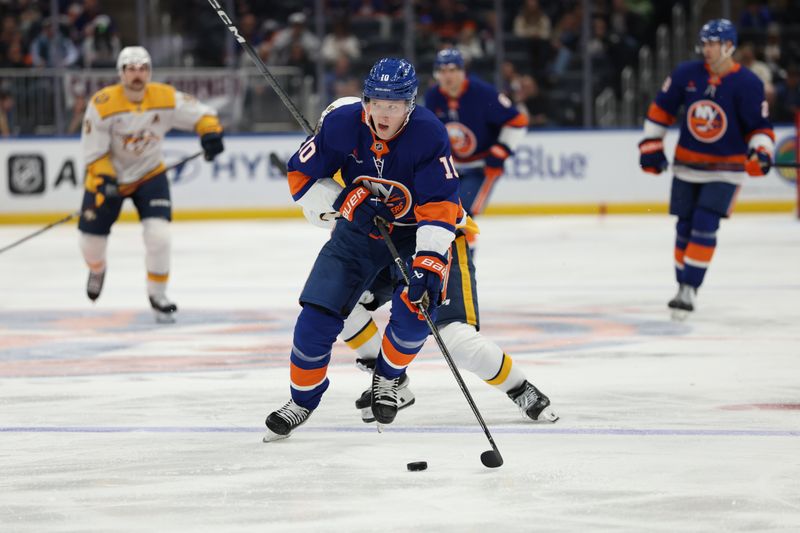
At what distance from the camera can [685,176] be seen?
6.93 metres

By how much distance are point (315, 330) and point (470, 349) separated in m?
0.45

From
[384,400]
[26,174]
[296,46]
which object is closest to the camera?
[384,400]

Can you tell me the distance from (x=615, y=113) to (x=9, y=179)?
5.54 metres

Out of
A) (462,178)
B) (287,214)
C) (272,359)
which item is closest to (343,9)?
(287,214)

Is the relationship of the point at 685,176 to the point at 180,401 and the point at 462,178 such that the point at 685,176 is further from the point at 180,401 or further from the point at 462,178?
the point at 180,401

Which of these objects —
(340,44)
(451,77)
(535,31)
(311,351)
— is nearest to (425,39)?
(340,44)

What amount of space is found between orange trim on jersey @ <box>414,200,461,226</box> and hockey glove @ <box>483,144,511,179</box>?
3.53 meters

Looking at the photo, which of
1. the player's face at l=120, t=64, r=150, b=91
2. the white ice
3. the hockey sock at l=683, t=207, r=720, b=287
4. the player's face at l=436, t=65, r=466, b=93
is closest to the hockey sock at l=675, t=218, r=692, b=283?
the hockey sock at l=683, t=207, r=720, b=287

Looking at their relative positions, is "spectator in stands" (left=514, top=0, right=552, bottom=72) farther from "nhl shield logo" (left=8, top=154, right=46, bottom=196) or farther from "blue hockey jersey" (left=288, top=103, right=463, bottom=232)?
"blue hockey jersey" (left=288, top=103, right=463, bottom=232)

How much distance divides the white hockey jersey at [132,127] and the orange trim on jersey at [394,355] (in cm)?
318

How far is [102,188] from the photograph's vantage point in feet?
22.7

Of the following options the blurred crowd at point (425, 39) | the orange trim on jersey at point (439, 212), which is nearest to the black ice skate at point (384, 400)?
the orange trim on jersey at point (439, 212)

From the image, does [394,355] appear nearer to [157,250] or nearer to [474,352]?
[474,352]

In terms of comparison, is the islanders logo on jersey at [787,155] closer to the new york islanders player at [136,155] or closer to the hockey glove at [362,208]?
the new york islanders player at [136,155]
